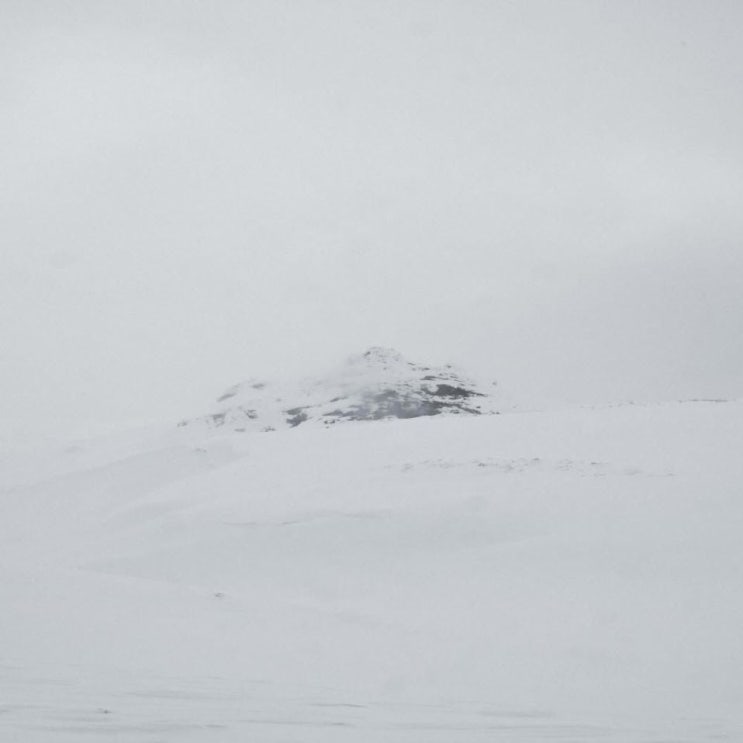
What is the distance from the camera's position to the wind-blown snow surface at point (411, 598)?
398 centimetres

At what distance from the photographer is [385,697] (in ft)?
14.5

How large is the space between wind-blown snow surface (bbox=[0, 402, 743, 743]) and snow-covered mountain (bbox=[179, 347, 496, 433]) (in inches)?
478

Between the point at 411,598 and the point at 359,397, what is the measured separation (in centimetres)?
2108

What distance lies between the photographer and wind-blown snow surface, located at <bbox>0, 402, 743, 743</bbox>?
3.98 m

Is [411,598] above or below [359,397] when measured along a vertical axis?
below

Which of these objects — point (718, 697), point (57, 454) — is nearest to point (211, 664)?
point (718, 697)

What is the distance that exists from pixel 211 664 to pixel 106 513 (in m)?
11.4

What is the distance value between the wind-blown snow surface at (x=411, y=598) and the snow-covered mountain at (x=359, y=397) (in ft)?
39.8

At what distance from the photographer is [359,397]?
1130 inches

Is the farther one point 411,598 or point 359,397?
point 359,397

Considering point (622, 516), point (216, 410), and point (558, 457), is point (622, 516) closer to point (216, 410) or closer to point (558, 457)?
point (558, 457)

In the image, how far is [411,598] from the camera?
769 cm

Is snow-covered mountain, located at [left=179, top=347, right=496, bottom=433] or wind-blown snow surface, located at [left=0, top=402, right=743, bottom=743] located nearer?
wind-blown snow surface, located at [left=0, top=402, right=743, bottom=743]

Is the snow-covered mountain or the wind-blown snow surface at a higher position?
the snow-covered mountain
